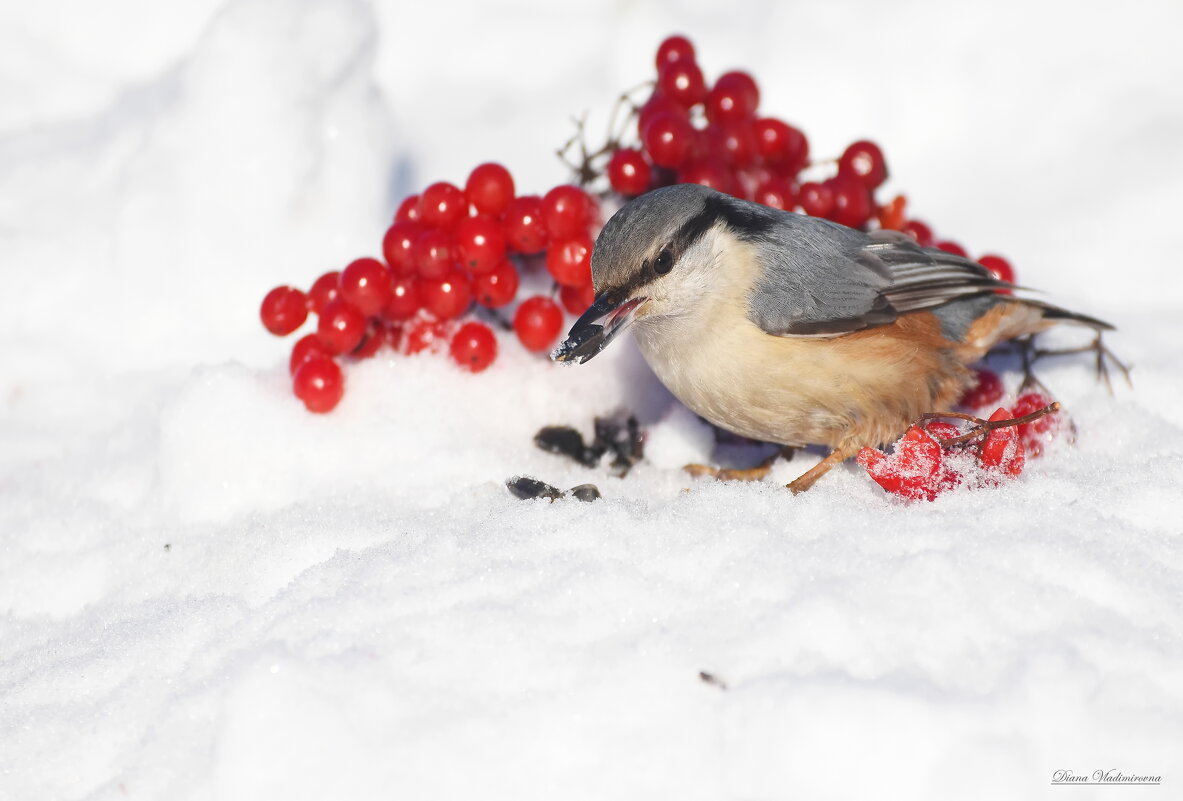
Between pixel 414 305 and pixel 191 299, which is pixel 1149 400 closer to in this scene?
pixel 414 305

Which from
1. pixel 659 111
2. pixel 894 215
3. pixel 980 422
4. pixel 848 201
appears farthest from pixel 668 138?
pixel 980 422

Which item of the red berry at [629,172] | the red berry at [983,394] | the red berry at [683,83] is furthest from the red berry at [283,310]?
the red berry at [983,394]

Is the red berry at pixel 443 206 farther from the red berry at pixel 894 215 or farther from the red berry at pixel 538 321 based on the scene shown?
the red berry at pixel 894 215

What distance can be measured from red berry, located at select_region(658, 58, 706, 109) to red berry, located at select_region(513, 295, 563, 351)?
0.83 meters

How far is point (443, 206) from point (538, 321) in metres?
0.48

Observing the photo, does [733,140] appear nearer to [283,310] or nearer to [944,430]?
[944,430]

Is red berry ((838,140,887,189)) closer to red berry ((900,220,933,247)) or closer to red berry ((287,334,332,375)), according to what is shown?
red berry ((900,220,933,247))

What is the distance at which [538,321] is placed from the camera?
3.30 meters

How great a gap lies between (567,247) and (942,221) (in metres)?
2.11

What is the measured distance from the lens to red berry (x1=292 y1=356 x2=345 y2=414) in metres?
3.12

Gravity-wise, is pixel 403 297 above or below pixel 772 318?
below

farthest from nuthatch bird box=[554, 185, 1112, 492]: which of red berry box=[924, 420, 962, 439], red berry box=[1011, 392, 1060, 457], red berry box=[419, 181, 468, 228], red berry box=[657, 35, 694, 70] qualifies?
red berry box=[657, 35, 694, 70]

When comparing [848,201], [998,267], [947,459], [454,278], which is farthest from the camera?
[998,267]

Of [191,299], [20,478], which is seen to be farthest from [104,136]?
[20,478]
